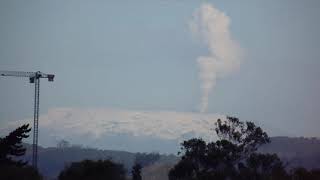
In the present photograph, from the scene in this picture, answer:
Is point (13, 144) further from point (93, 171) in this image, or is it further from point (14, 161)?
point (93, 171)

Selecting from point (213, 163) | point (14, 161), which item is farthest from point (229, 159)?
point (14, 161)

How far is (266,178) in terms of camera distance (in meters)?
109

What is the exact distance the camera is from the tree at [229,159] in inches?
4407

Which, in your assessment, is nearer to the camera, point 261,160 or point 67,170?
point 67,170

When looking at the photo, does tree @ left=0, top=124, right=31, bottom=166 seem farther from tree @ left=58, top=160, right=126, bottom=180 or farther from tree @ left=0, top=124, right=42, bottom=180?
tree @ left=58, top=160, right=126, bottom=180

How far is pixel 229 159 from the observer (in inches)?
4668

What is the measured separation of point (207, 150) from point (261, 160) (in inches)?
388

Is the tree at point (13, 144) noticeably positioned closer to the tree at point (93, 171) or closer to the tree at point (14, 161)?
the tree at point (14, 161)

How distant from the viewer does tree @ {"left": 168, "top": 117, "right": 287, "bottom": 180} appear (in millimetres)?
111931

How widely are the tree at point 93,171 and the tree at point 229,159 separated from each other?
43.7 ft

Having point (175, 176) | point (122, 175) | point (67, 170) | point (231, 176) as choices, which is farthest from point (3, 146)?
point (231, 176)

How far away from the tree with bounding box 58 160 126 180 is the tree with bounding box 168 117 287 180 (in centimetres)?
1333

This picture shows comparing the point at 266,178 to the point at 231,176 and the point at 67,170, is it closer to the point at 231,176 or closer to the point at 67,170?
the point at 231,176

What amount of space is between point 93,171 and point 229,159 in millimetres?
27822
